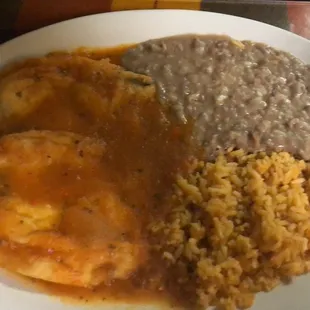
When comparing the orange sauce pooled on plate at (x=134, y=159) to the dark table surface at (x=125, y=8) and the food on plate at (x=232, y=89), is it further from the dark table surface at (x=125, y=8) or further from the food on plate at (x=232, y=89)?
the dark table surface at (x=125, y=8)

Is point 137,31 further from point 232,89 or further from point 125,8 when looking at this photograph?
point 232,89

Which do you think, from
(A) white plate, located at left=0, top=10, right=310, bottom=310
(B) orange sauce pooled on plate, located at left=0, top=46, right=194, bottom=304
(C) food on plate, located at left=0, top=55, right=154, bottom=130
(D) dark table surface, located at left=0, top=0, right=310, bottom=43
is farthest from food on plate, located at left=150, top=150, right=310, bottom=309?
(D) dark table surface, located at left=0, top=0, right=310, bottom=43

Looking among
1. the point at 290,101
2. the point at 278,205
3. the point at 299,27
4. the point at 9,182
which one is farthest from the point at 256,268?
the point at 299,27

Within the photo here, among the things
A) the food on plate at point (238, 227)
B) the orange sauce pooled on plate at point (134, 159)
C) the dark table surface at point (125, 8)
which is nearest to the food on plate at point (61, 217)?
the orange sauce pooled on plate at point (134, 159)

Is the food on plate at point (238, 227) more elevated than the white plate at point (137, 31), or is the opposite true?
the white plate at point (137, 31)

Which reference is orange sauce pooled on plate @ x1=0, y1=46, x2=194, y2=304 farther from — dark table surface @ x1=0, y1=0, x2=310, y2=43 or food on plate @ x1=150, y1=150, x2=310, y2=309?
dark table surface @ x1=0, y1=0, x2=310, y2=43
